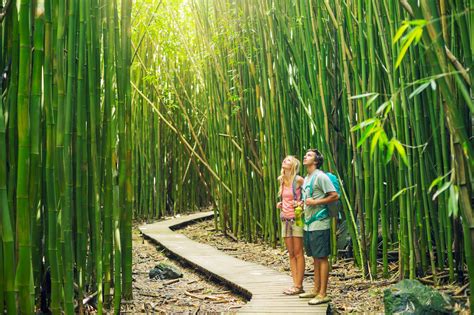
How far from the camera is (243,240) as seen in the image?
19.0 ft

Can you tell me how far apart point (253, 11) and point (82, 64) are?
9.58ft

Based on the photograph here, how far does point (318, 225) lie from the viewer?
2998 millimetres

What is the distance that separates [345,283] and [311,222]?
67 centimetres

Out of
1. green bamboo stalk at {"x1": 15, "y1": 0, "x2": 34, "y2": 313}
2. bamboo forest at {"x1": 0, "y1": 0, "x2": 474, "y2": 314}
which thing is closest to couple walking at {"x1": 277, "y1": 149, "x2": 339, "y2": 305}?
bamboo forest at {"x1": 0, "y1": 0, "x2": 474, "y2": 314}

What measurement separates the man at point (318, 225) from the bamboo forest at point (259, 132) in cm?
41

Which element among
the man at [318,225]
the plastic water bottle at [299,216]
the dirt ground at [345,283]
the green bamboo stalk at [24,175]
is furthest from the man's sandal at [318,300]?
the green bamboo stalk at [24,175]

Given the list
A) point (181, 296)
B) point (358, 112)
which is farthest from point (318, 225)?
point (181, 296)

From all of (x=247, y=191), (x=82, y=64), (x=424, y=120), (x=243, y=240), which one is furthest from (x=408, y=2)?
(x=243, y=240)

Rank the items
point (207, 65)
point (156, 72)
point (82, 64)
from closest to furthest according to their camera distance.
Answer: point (82, 64), point (207, 65), point (156, 72)

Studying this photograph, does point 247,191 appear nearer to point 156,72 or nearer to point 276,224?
point 276,224

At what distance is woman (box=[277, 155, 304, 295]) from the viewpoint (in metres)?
3.15

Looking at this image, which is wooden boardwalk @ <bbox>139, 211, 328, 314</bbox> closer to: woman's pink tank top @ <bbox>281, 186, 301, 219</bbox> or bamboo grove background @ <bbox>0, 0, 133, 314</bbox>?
woman's pink tank top @ <bbox>281, 186, 301, 219</bbox>

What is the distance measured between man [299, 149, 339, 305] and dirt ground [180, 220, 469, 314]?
168 mm

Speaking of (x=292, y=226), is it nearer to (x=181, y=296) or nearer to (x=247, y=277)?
(x=247, y=277)
